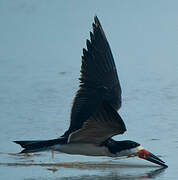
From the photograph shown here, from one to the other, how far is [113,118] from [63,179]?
2.53ft

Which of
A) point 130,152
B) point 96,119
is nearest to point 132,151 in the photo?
point 130,152

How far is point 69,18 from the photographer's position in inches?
503

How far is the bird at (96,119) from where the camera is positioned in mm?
6849

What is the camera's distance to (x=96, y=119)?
6.80 meters

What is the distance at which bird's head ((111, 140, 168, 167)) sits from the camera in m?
7.57

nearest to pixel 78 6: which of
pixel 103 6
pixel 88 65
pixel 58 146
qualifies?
pixel 103 6

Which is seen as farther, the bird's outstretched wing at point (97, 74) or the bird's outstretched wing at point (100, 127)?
the bird's outstretched wing at point (97, 74)

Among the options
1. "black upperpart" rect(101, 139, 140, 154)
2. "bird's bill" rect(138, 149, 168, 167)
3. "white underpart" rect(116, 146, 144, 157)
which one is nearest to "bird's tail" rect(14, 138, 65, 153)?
"black upperpart" rect(101, 139, 140, 154)

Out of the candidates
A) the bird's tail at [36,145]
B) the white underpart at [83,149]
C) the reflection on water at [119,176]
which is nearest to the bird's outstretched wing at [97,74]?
the white underpart at [83,149]

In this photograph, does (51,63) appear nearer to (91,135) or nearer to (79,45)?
(79,45)

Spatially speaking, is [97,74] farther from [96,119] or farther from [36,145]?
[96,119]

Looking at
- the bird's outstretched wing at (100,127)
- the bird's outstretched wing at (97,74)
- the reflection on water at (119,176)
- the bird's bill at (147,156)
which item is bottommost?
the reflection on water at (119,176)

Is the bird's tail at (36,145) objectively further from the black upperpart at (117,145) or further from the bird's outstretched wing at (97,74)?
the bird's outstretched wing at (97,74)

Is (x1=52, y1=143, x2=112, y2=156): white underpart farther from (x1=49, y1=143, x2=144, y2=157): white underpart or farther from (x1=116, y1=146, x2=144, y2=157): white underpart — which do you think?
(x1=116, y1=146, x2=144, y2=157): white underpart
